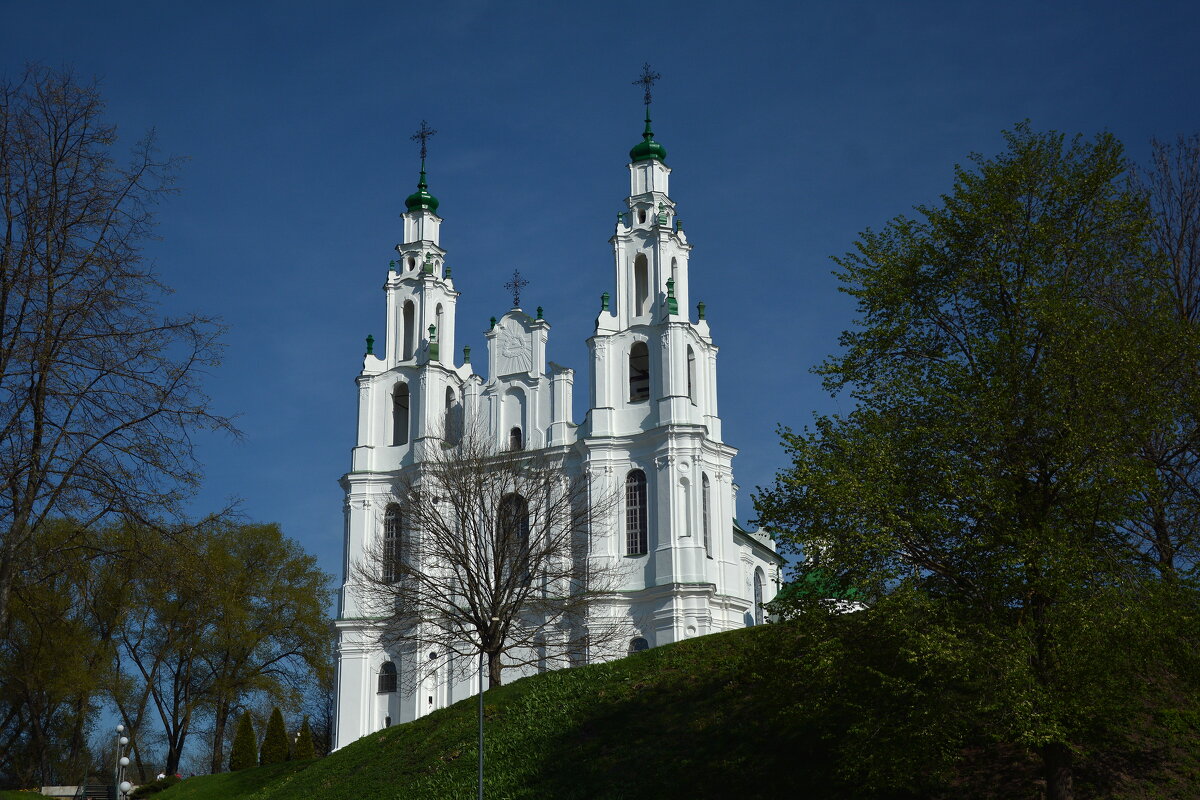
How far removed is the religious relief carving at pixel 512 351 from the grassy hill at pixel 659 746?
18.6 m

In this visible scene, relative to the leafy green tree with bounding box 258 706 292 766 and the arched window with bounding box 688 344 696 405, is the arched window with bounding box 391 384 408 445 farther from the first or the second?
the arched window with bounding box 688 344 696 405

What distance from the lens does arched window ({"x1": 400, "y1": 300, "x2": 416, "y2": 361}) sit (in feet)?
168

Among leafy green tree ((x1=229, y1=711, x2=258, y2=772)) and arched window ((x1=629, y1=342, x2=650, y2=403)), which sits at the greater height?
arched window ((x1=629, y1=342, x2=650, y2=403))

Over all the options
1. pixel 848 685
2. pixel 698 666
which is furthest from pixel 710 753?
pixel 848 685

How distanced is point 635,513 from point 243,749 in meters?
17.1

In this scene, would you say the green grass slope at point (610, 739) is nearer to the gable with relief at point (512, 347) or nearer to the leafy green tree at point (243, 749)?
the leafy green tree at point (243, 749)

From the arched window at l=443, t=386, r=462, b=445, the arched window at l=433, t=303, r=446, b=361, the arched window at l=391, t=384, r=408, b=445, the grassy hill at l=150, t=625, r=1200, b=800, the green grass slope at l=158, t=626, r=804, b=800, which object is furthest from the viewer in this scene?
the arched window at l=433, t=303, r=446, b=361

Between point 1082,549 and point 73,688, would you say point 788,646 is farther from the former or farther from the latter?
point 73,688

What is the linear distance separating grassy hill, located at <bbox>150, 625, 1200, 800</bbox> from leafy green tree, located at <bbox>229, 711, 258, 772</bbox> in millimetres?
10766

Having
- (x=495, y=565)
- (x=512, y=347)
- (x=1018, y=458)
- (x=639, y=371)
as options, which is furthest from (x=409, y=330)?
(x=1018, y=458)

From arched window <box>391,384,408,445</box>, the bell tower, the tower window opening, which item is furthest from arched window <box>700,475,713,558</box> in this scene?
arched window <box>391,384,408,445</box>

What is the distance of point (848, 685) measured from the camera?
17766mm

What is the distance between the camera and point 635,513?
4447 cm

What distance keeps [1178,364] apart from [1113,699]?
5328 mm
